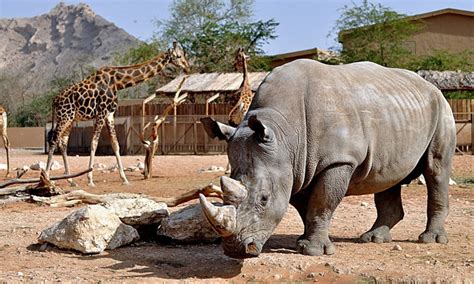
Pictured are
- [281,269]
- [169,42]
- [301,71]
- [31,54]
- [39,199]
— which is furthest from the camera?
[31,54]

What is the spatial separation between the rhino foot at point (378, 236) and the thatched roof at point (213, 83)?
19.6 m

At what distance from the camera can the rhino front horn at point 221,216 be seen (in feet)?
19.1

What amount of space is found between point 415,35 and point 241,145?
33.9 metres

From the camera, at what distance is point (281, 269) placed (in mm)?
6543

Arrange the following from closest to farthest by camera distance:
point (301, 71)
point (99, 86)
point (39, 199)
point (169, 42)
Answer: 1. point (301, 71)
2. point (39, 199)
3. point (99, 86)
4. point (169, 42)

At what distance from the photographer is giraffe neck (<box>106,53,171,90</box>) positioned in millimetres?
15430

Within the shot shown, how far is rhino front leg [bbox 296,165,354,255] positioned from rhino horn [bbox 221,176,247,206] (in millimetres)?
1090

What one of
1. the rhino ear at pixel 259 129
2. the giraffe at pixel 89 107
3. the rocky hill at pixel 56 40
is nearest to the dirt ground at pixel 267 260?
the rhino ear at pixel 259 129

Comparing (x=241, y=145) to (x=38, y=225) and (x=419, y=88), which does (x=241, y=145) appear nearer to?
(x=419, y=88)

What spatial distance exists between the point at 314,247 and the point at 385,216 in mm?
1597

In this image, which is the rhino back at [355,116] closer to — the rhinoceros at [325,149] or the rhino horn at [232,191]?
the rhinoceros at [325,149]

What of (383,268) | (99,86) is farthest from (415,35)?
(383,268)

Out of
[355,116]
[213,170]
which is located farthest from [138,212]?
[213,170]

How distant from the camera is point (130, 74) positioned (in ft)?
50.9
